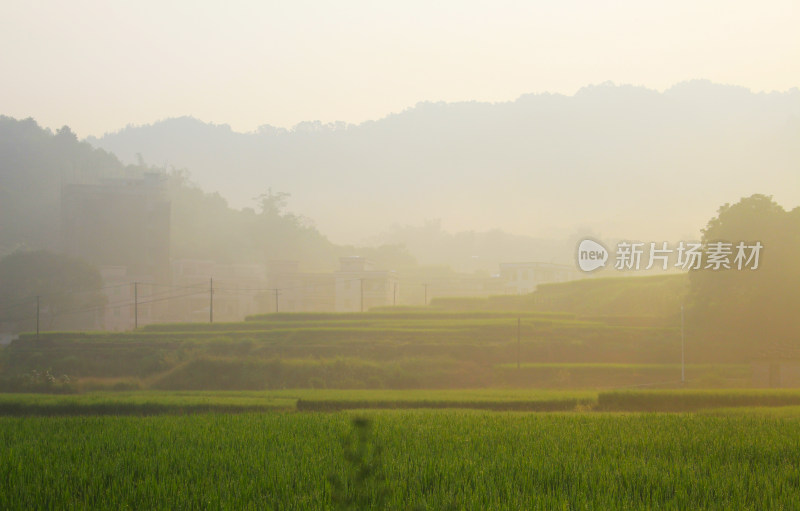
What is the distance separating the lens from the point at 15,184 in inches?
3479

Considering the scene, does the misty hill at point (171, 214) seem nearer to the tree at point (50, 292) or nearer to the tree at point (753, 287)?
the tree at point (50, 292)

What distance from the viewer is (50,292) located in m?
58.2

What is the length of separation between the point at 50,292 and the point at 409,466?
193ft

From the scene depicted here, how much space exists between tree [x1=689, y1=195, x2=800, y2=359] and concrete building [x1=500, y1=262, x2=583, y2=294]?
35001 mm

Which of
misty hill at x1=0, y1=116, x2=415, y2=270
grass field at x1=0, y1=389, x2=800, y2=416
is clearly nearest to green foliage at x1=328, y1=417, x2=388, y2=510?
grass field at x1=0, y1=389, x2=800, y2=416

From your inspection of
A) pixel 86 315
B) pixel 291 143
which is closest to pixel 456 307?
pixel 86 315

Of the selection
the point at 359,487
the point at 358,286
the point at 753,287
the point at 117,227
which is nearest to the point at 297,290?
the point at 358,286

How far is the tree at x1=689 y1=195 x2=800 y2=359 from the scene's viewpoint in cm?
3177

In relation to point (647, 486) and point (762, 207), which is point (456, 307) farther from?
point (647, 486)

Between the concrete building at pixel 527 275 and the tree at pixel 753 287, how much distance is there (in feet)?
115

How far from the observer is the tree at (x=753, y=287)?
31.8 meters

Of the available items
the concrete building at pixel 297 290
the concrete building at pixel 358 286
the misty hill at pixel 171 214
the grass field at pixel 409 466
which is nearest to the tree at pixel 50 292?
the misty hill at pixel 171 214

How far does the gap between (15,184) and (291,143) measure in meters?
85.3

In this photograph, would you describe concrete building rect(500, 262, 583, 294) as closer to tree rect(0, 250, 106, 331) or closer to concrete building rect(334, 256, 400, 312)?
concrete building rect(334, 256, 400, 312)
